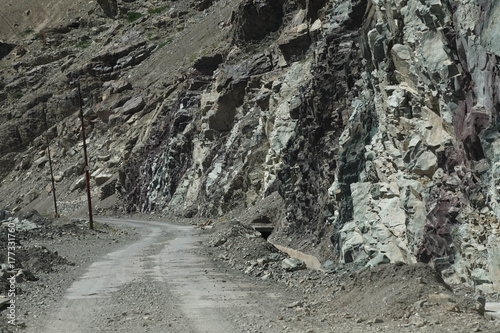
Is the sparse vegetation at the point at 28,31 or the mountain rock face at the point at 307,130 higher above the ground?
the sparse vegetation at the point at 28,31

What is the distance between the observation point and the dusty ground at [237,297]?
8.45 meters

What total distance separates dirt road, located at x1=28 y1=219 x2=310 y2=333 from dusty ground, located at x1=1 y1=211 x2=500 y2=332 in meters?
0.02

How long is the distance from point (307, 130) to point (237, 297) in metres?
10.9

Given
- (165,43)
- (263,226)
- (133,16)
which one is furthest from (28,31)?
(263,226)

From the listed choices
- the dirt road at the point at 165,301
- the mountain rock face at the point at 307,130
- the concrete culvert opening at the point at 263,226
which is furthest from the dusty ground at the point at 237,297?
the concrete culvert opening at the point at 263,226

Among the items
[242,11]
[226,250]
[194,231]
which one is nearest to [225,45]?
[242,11]

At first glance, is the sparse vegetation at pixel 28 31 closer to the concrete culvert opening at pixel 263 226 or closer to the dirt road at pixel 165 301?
the concrete culvert opening at pixel 263 226

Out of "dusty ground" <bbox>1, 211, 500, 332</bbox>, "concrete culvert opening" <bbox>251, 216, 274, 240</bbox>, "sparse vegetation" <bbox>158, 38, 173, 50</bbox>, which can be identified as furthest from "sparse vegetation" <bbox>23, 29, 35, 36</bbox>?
"dusty ground" <bbox>1, 211, 500, 332</bbox>

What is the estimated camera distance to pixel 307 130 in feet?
70.8

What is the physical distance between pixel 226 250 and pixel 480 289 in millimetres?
10911

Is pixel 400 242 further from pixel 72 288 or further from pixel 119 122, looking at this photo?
pixel 119 122

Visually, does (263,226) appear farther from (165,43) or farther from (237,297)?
(165,43)

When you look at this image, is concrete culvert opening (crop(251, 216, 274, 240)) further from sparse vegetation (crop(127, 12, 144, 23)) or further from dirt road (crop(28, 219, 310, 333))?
sparse vegetation (crop(127, 12, 144, 23))

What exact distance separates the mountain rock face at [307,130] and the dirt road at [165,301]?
3.26 meters
